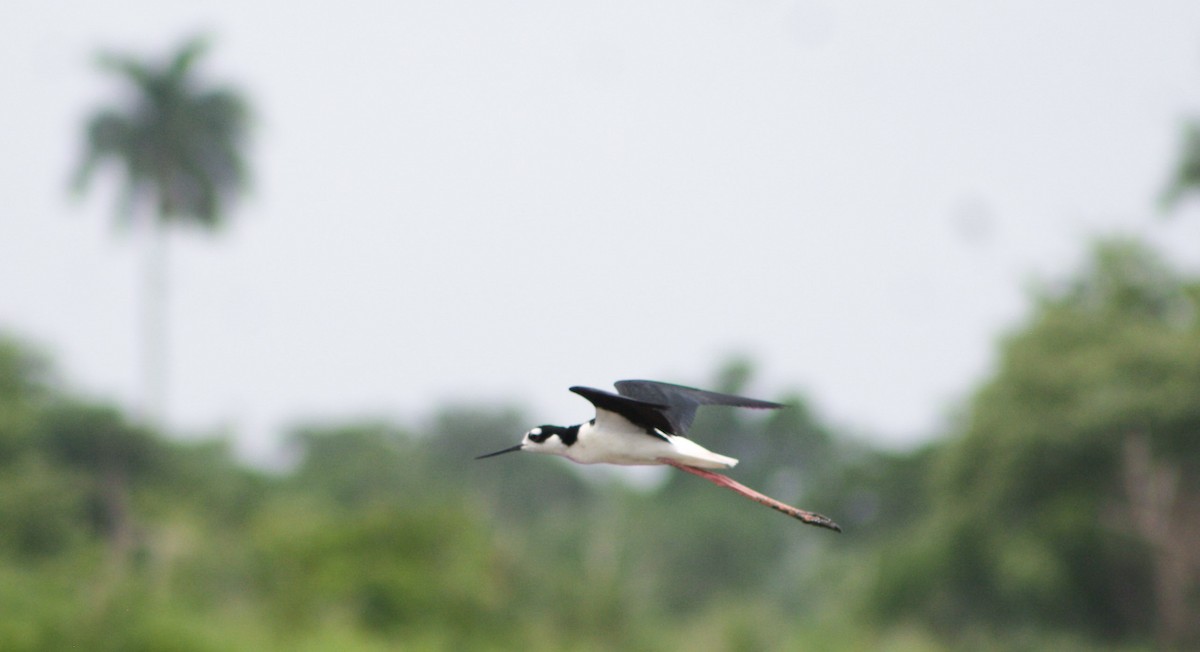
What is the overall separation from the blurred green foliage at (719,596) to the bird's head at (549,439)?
22.4m

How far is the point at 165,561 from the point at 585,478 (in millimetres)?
47551

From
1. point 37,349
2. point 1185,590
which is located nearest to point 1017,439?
point 1185,590

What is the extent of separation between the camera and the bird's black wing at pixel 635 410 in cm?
531

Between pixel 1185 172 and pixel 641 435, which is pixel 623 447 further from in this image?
pixel 1185 172

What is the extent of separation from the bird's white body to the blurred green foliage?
2260 cm

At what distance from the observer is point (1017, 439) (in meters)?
44.2

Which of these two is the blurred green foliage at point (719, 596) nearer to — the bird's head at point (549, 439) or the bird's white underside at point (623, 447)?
the bird's head at point (549, 439)

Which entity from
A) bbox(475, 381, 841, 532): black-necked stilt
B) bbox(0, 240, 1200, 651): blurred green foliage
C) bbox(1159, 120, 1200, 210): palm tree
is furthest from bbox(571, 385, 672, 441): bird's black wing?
bbox(1159, 120, 1200, 210): palm tree

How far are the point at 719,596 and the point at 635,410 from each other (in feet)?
190

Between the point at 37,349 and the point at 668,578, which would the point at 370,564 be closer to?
the point at 37,349

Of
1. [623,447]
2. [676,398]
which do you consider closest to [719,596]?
[676,398]

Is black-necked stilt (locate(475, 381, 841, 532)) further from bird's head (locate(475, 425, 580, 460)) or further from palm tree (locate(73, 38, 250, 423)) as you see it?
palm tree (locate(73, 38, 250, 423))

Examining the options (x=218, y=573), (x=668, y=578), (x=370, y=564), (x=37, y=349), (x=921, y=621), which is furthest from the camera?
(x=668, y=578)

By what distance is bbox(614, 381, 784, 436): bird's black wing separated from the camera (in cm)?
582
